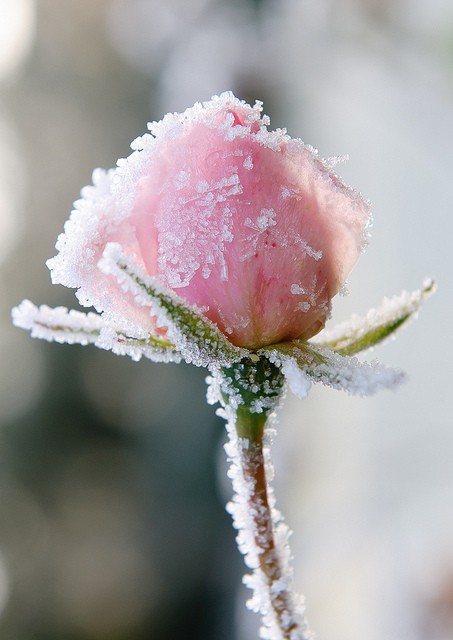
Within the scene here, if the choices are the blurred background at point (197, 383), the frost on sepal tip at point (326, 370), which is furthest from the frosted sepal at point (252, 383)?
the blurred background at point (197, 383)

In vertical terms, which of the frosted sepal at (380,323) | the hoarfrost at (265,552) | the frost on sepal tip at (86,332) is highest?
the frosted sepal at (380,323)

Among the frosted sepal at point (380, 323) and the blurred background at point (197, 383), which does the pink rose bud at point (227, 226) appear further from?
the blurred background at point (197, 383)

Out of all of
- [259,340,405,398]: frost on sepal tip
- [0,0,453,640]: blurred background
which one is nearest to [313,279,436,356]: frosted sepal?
[259,340,405,398]: frost on sepal tip

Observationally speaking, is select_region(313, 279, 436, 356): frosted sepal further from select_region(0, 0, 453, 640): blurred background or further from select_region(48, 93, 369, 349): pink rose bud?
select_region(0, 0, 453, 640): blurred background

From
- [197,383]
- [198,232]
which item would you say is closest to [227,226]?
[198,232]

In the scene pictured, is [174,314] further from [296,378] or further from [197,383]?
[197,383]

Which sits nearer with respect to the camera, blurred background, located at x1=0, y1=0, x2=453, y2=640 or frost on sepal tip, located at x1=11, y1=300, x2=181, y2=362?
frost on sepal tip, located at x1=11, y1=300, x2=181, y2=362

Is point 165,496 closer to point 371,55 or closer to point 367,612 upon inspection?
point 367,612
